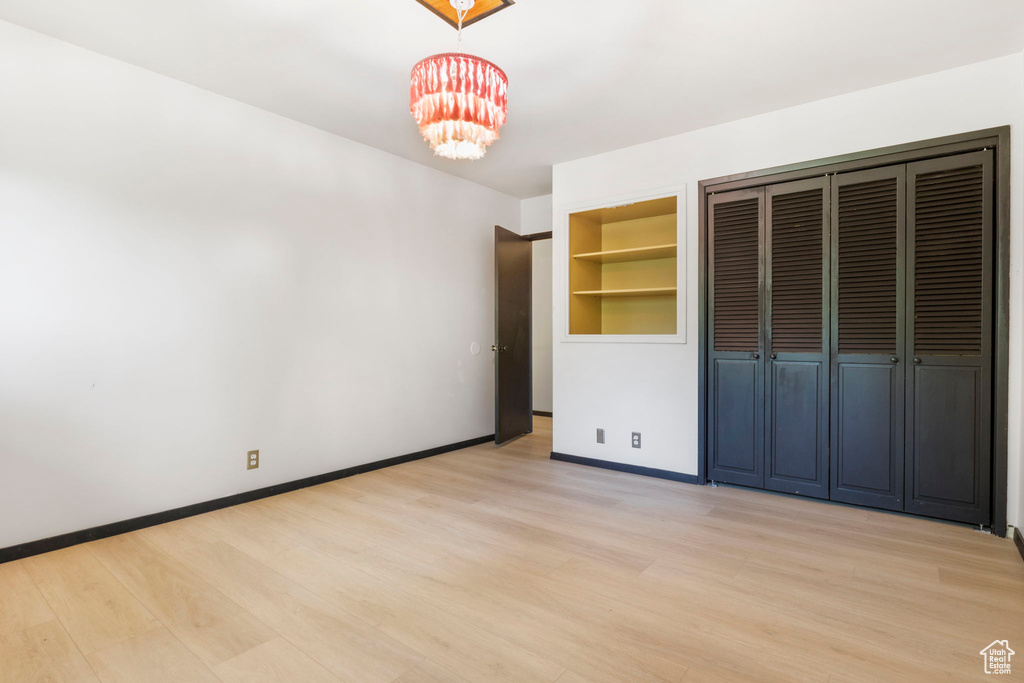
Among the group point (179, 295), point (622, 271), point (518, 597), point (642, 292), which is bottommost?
point (518, 597)

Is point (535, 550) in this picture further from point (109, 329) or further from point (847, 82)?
point (847, 82)

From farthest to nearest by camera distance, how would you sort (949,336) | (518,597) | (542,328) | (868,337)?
(542,328)
(868,337)
(949,336)
(518,597)

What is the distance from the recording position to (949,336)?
287 centimetres

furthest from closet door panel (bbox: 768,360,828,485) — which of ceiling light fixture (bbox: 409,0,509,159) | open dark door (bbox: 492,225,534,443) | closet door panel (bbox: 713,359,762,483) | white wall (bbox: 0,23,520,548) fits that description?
white wall (bbox: 0,23,520,548)

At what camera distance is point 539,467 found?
4203mm

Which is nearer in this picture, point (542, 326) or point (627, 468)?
point (627, 468)

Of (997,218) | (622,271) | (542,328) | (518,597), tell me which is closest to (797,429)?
(997,218)

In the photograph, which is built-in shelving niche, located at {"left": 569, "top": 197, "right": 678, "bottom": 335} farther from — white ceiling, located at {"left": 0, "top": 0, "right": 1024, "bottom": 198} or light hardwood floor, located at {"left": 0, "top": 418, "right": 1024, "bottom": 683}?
light hardwood floor, located at {"left": 0, "top": 418, "right": 1024, "bottom": 683}

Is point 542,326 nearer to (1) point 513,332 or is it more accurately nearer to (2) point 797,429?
(1) point 513,332

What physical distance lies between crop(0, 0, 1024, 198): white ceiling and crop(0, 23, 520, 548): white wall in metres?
0.36

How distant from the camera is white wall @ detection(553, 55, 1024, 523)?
2.74m

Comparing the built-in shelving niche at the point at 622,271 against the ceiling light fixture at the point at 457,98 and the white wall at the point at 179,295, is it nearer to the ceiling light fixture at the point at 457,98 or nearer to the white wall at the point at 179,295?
the white wall at the point at 179,295

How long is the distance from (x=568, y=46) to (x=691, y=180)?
163cm

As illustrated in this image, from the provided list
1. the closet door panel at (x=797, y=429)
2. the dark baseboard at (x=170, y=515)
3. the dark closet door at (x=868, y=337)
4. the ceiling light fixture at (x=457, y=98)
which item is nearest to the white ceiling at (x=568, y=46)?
the ceiling light fixture at (x=457, y=98)
